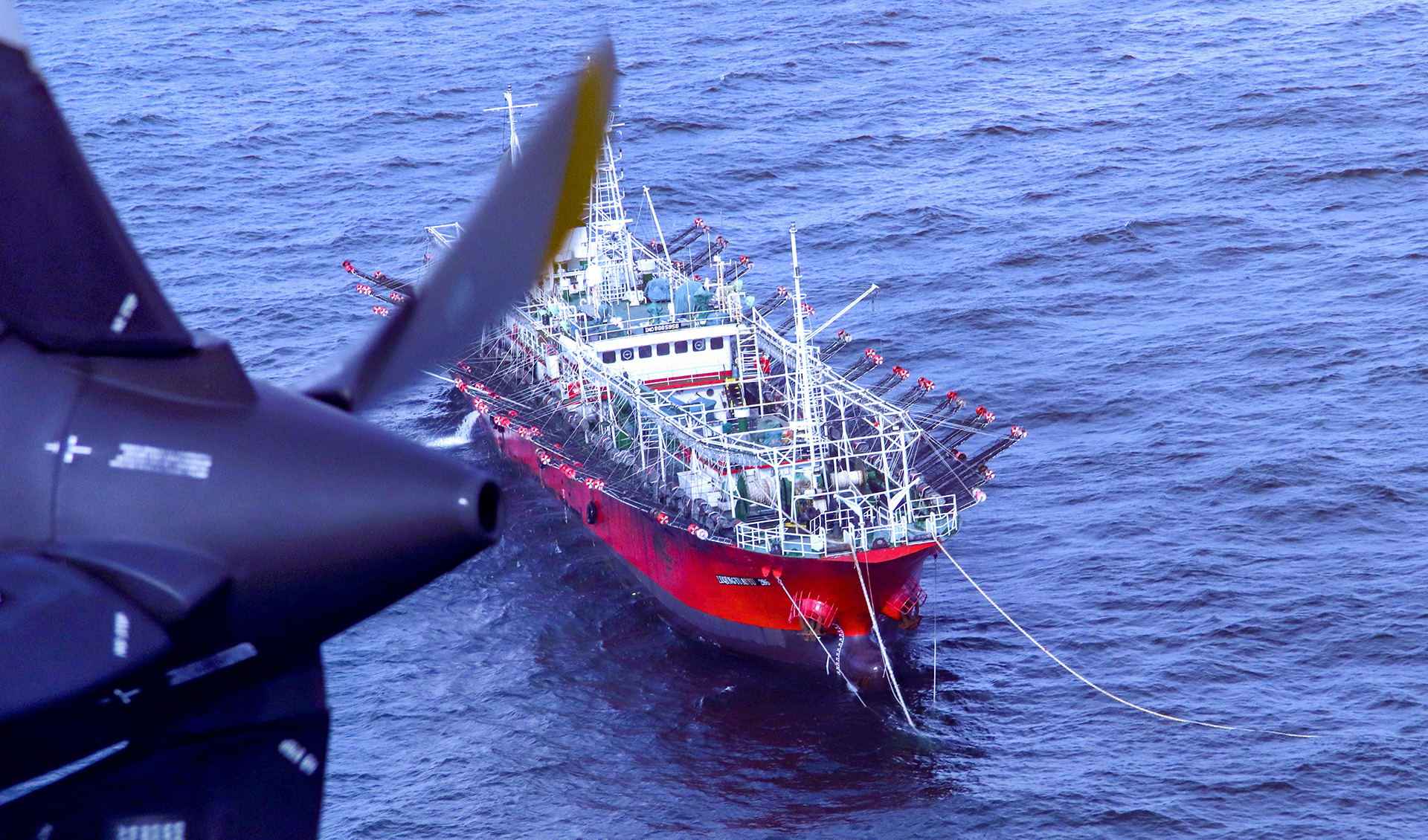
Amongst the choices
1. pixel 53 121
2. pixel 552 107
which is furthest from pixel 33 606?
pixel 552 107

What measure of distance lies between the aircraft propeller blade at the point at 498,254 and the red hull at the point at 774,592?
4802 cm

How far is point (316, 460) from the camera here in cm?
1013

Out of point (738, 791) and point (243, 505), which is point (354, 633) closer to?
point (738, 791)

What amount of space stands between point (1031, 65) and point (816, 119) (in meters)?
24.8

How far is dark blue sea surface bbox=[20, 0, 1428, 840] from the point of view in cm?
5588

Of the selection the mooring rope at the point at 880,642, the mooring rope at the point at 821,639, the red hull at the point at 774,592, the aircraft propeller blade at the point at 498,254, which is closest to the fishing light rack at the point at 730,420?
the red hull at the point at 774,592

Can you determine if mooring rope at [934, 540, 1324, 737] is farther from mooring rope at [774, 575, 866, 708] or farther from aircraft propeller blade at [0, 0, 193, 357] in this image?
aircraft propeller blade at [0, 0, 193, 357]

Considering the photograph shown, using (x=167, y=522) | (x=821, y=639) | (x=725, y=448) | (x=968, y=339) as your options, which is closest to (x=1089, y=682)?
(x=821, y=639)

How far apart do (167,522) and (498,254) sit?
3042mm

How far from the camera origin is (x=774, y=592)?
60.2 meters

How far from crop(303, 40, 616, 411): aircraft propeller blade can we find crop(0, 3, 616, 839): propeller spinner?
0.17 feet

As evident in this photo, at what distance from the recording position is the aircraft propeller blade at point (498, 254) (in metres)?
10.6

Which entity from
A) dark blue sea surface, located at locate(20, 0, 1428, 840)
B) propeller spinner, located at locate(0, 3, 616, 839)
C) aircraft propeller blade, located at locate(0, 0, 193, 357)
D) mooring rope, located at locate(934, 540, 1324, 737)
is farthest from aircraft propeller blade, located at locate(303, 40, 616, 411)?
mooring rope, located at locate(934, 540, 1324, 737)

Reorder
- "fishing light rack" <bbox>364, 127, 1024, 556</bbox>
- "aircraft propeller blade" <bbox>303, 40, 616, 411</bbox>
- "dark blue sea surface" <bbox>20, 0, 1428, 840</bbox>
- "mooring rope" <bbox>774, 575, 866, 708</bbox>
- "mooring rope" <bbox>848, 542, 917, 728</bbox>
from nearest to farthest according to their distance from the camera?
"aircraft propeller blade" <bbox>303, 40, 616, 411</bbox>, "dark blue sea surface" <bbox>20, 0, 1428, 840</bbox>, "mooring rope" <bbox>848, 542, 917, 728</bbox>, "mooring rope" <bbox>774, 575, 866, 708</bbox>, "fishing light rack" <bbox>364, 127, 1024, 556</bbox>
